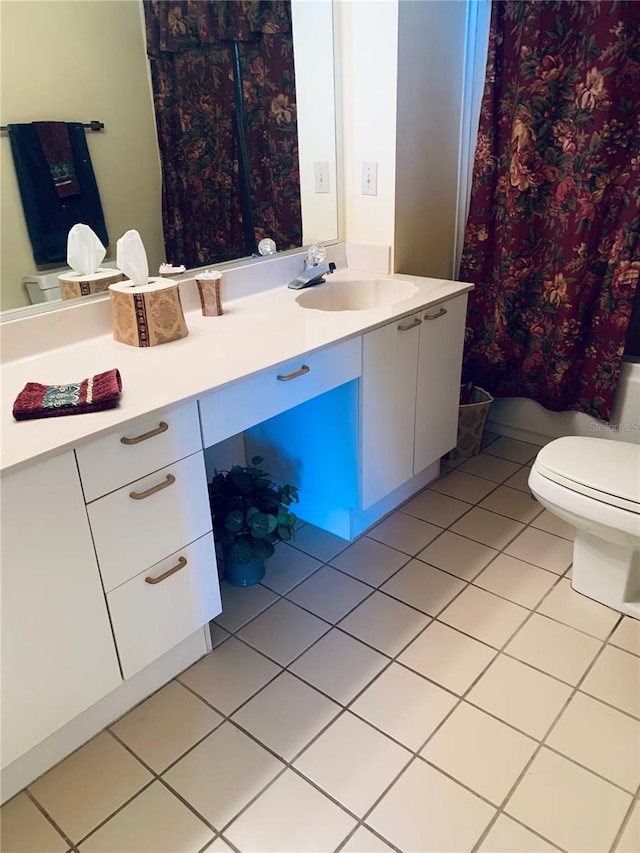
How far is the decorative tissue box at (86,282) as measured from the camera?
1.64 m

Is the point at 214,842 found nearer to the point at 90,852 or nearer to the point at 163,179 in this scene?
the point at 90,852

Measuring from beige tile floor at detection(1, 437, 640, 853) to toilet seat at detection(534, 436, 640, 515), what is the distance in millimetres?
393

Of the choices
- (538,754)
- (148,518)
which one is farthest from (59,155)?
(538,754)

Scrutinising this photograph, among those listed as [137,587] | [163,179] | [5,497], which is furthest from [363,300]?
[5,497]

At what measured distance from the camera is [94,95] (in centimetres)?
165

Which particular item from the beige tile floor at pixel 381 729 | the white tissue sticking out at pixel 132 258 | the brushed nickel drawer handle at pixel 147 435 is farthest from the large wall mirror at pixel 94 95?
the beige tile floor at pixel 381 729

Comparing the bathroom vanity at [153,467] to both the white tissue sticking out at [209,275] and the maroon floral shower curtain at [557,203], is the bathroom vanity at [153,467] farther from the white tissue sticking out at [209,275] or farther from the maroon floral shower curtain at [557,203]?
the maroon floral shower curtain at [557,203]

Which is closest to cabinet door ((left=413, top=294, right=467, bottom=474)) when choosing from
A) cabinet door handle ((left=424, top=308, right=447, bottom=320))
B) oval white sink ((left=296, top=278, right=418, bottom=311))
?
cabinet door handle ((left=424, top=308, right=447, bottom=320))

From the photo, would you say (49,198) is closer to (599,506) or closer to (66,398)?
(66,398)

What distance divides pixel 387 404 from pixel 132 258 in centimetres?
88

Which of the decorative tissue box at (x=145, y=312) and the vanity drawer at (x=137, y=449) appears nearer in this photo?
the vanity drawer at (x=137, y=449)

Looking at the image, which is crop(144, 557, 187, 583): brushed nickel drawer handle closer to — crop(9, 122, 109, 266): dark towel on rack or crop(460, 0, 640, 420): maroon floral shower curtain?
crop(9, 122, 109, 266): dark towel on rack

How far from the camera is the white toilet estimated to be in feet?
5.28

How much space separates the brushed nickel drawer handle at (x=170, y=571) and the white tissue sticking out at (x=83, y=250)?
83 centimetres
